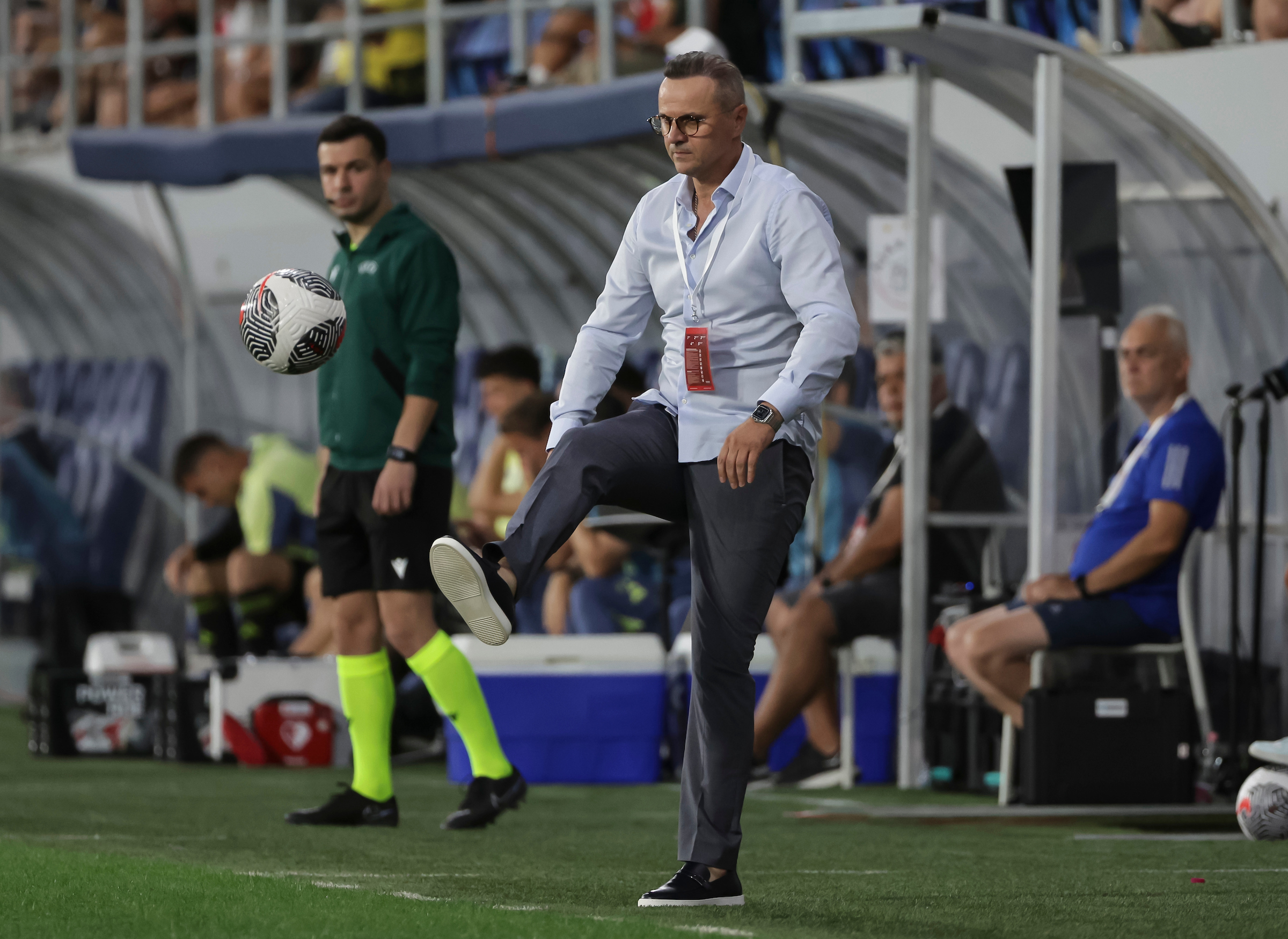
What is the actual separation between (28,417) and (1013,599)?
31.4ft

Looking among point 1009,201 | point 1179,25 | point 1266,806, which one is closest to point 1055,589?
point 1266,806

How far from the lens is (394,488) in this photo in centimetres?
662

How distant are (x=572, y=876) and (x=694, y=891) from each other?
2.73 feet

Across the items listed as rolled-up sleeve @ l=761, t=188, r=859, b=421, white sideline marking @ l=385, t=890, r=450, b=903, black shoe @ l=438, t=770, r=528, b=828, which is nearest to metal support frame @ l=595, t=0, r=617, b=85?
black shoe @ l=438, t=770, r=528, b=828

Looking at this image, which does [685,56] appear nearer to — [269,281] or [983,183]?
[269,281]

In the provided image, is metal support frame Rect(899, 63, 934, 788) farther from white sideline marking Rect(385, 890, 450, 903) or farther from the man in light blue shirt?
white sideline marking Rect(385, 890, 450, 903)

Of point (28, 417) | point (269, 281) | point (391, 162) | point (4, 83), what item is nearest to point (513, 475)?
point (391, 162)

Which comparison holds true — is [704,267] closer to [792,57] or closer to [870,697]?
[870,697]

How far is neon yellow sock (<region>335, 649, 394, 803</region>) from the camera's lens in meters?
6.91

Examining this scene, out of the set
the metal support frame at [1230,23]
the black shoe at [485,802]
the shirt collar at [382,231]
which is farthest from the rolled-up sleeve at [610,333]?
the metal support frame at [1230,23]

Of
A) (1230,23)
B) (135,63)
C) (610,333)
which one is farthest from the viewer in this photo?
(135,63)

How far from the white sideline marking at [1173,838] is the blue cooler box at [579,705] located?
2813 millimetres

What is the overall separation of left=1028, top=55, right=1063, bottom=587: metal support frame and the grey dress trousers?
3.63 m

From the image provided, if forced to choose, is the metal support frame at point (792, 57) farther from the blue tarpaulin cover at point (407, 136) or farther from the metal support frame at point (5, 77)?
the metal support frame at point (5, 77)
